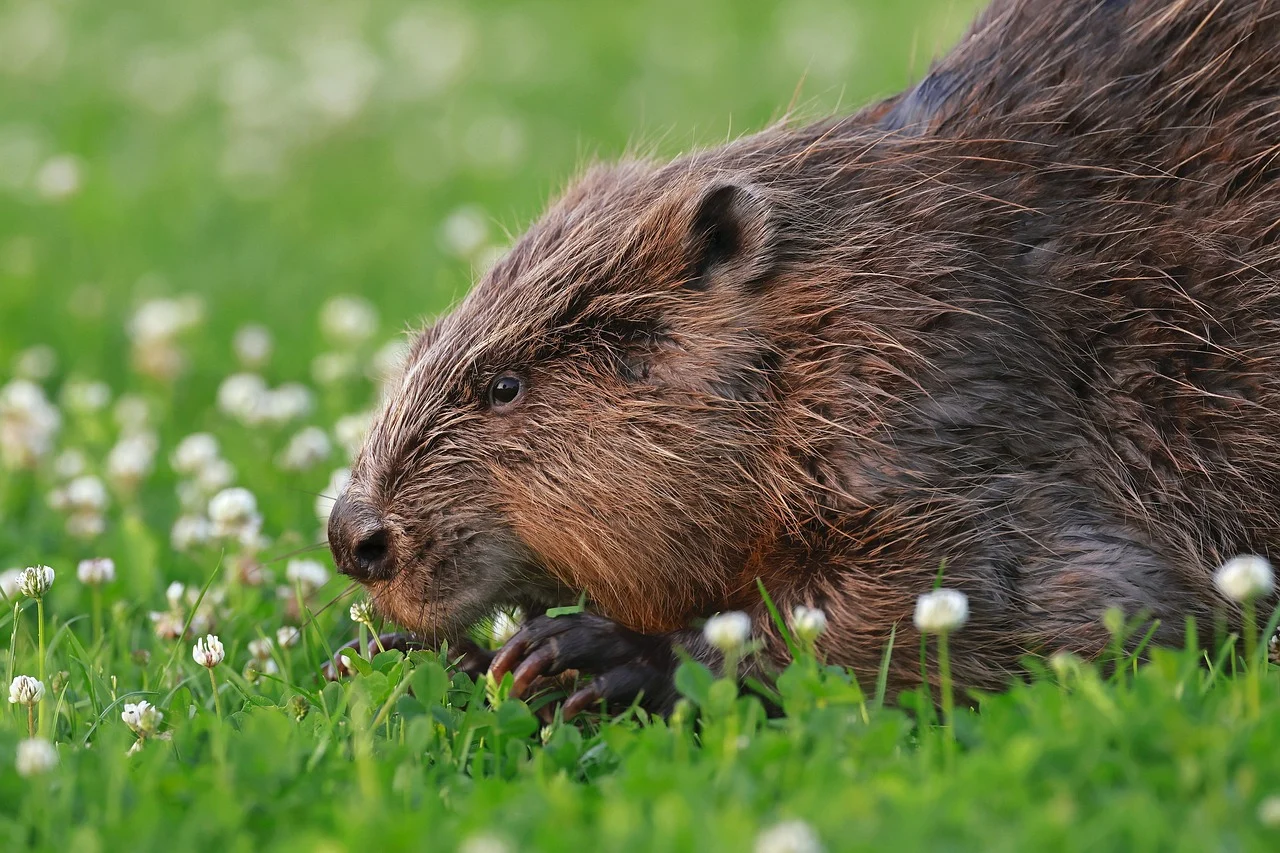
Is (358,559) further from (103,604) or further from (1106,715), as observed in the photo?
(1106,715)

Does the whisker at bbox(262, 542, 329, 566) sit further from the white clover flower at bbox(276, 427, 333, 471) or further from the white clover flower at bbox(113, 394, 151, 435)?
the white clover flower at bbox(113, 394, 151, 435)

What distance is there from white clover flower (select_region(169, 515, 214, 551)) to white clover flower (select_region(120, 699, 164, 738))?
1.36 metres

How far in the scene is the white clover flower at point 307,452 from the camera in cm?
535

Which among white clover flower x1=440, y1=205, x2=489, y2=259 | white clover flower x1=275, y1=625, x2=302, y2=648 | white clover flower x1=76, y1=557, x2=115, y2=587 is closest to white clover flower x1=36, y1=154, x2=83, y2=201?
white clover flower x1=440, y1=205, x2=489, y2=259

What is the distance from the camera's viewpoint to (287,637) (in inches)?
161

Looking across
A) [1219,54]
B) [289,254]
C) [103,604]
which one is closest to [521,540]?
[103,604]

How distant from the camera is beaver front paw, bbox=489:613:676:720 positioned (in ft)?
11.7

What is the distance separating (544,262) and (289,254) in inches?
187

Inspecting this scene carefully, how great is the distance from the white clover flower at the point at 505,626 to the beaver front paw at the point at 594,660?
0.35 m

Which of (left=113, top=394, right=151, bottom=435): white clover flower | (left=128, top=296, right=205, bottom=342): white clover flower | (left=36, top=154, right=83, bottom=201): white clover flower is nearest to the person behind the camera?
(left=113, top=394, right=151, bottom=435): white clover flower

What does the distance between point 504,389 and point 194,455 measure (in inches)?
73.6

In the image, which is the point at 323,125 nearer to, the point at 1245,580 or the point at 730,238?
the point at 730,238

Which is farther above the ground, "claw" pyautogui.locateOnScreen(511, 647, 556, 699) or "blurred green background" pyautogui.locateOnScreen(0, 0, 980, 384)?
"blurred green background" pyautogui.locateOnScreen(0, 0, 980, 384)

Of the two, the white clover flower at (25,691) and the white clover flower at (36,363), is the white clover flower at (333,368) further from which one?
the white clover flower at (25,691)
